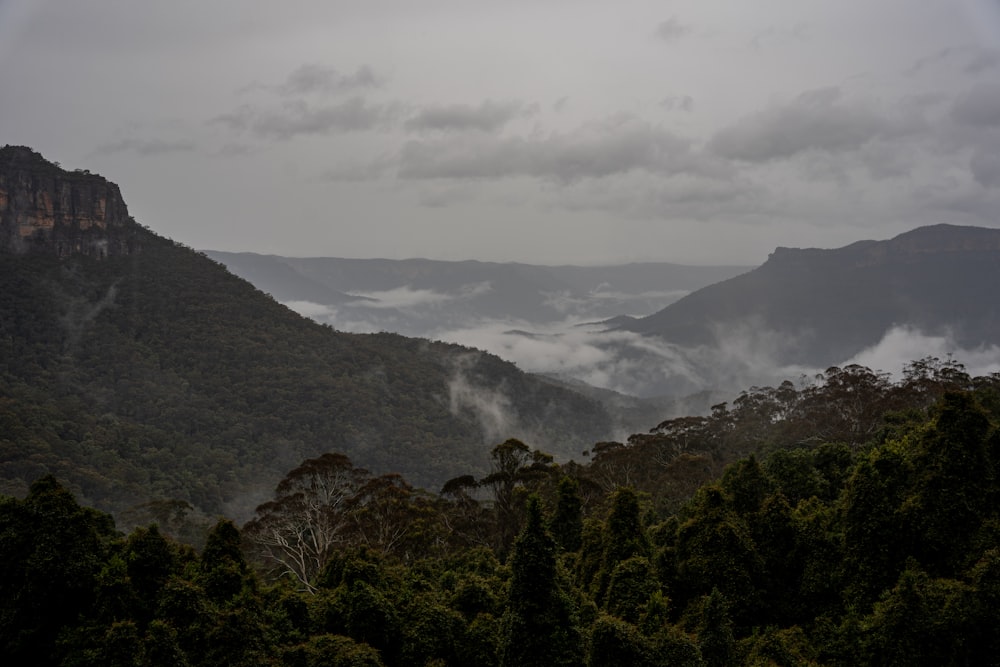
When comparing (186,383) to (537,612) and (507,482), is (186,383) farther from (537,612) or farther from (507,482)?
(537,612)

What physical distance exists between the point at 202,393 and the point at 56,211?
43949mm

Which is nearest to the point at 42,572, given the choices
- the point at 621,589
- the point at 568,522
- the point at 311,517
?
the point at 621,589

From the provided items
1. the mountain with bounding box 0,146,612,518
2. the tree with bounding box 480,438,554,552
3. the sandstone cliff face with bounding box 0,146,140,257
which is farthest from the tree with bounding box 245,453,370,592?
the sandstone cliff face with bounding box 0,146,140,257

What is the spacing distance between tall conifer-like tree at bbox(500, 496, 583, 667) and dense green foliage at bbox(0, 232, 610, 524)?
39.1 meters

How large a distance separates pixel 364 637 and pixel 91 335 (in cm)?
8724

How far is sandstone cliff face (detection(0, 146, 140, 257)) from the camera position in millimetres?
98625

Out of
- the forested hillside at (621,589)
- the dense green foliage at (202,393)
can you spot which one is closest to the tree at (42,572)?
the forested hillside at (621,589)

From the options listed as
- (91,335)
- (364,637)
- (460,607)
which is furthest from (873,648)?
(91,335)

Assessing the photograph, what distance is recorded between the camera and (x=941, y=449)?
57.9 ft

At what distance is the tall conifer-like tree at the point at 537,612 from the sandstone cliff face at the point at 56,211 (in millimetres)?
109503

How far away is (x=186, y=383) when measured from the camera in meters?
84.3

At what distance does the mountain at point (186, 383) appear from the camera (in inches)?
2479

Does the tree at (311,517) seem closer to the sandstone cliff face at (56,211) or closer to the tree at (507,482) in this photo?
the tree at (507,482)

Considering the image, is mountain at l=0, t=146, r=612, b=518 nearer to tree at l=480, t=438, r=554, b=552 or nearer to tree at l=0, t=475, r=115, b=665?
tree at l=480, t=438, r=554, b=552
